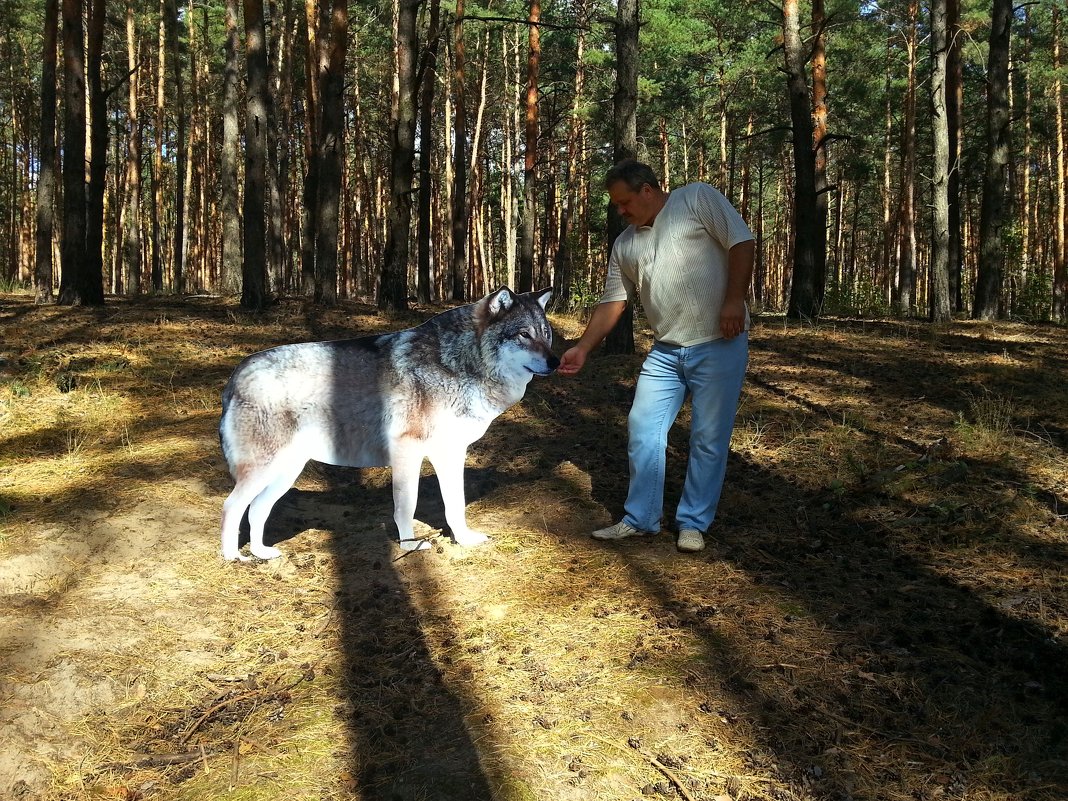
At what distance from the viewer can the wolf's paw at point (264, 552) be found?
4.63m

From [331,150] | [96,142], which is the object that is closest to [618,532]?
[331,150]

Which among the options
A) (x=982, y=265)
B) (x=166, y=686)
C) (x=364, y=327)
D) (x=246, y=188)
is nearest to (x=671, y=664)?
(x=166, y=686)

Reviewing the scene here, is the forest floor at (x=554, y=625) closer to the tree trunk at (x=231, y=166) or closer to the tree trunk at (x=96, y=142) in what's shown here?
the tree trunk at (x=96, y=142)

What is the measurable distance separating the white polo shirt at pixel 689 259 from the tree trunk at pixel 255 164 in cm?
928

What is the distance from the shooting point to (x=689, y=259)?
444 cm

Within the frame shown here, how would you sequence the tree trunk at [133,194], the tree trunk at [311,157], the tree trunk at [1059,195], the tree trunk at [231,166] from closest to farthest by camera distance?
the tree trunk at [231,166] < the tree trunk at [311,157] < the tree trunk at [133,194] < the tree trunk at [1059,195]

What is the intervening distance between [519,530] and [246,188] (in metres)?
9.57

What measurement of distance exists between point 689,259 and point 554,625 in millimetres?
2275

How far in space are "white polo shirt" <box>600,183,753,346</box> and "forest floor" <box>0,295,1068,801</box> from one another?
1.46 meters

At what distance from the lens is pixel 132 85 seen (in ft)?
76.4

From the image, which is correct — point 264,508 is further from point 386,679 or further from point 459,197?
point 459,197

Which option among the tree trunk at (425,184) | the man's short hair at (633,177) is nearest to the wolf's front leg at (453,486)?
the man's short hair at (633,177)

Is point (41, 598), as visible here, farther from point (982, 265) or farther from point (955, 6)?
point (955, 6)

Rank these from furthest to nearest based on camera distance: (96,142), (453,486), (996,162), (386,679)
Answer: (996,162), (96,142), (453,486), (386,679)
